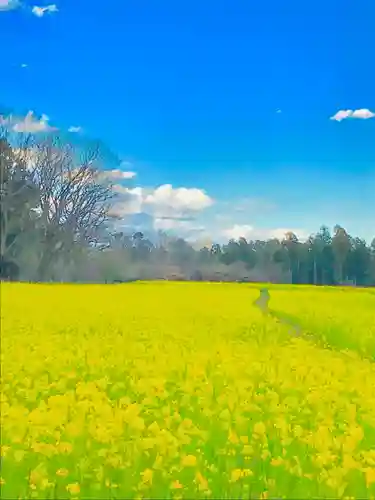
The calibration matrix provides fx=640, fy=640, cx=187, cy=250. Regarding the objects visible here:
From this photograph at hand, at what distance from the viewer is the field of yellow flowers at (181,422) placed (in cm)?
484

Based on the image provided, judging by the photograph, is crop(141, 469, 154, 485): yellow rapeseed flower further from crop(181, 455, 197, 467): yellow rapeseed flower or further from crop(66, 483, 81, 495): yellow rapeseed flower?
crop(66, 483, 81, 495): yellow rapeseed flower

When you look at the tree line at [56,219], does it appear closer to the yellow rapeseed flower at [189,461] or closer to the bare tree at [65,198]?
the bare tree at [65,198]

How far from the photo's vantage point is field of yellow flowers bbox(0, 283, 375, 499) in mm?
4844

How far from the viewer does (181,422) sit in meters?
6.27

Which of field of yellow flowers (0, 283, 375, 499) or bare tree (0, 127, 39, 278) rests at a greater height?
bare tree (0, 127, 39, 278)

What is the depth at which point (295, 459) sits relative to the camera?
17.4 feet

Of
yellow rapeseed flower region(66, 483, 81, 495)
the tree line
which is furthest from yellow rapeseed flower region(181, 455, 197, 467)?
the tree line

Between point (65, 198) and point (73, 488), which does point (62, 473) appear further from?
point (65, 198)

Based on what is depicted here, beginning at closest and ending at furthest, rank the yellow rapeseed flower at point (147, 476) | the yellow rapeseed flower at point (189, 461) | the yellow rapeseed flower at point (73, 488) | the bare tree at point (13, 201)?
the yellow rapeseed flower at point (73, 488) < the yellow rapeseed flower at point (147, 476) < the yellow rapeseed flower at point (189, 461) < the bare tree at point (13, 201)

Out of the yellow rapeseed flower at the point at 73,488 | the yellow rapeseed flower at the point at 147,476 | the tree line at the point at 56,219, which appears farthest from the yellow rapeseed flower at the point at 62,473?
the tree line at the point at 56,219

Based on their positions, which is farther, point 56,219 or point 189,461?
point 56,219

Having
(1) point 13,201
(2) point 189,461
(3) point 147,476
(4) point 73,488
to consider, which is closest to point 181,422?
(2) point 189,461

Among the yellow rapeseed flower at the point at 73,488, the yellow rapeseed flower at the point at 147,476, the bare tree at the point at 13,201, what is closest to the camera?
the yellow rapeseed flower at the point at 73,488

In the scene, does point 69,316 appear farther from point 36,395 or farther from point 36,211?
point 36,211
